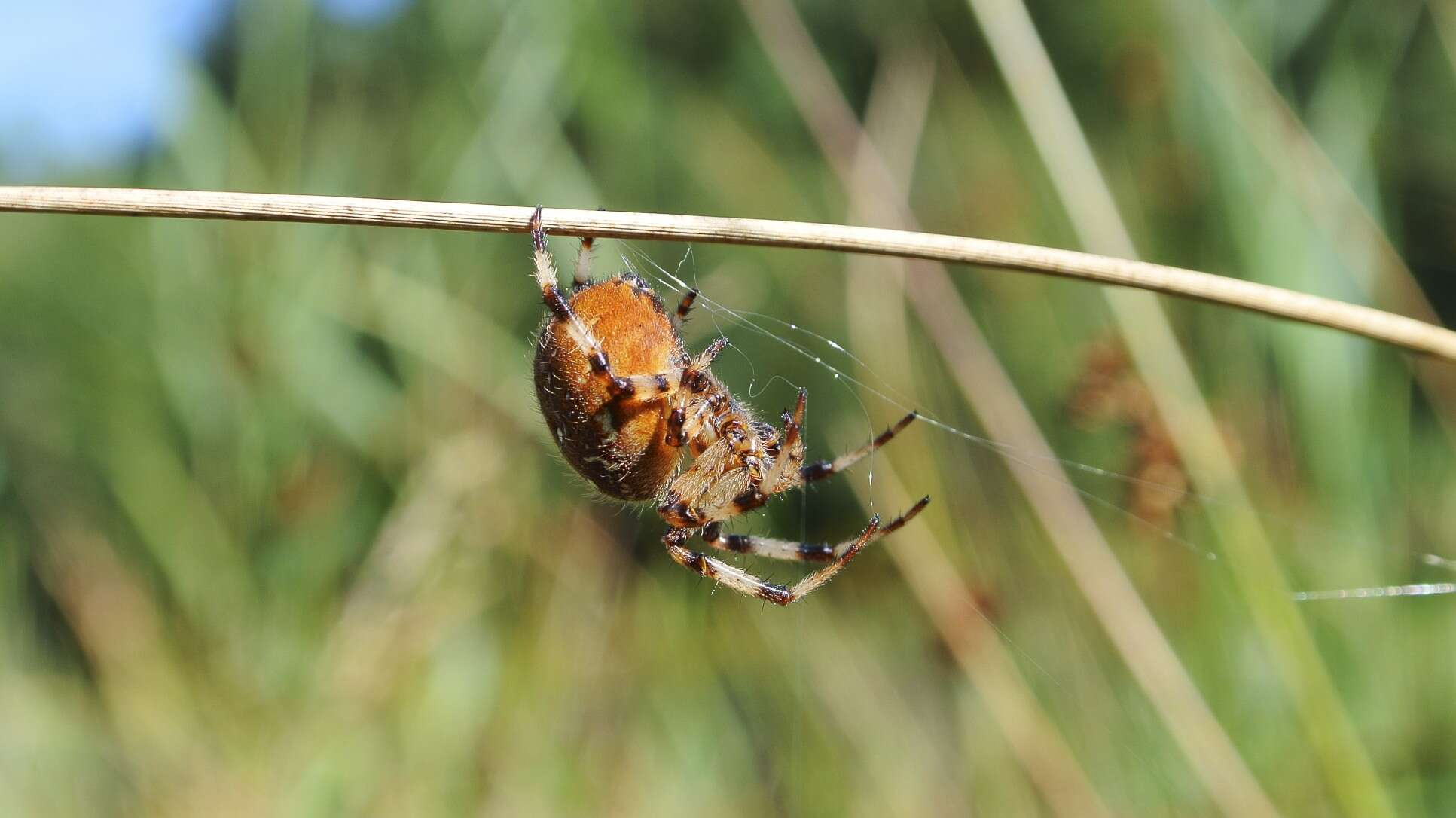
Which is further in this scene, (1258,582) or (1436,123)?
(1436,123)

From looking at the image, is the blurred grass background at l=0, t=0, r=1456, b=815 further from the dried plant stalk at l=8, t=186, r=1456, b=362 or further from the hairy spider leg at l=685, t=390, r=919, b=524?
the dried plant stalk at l=8, t=186, r=1456, b=362

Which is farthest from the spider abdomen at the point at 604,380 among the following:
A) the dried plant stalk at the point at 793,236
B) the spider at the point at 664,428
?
the dried plant stalk at the point at 793,236

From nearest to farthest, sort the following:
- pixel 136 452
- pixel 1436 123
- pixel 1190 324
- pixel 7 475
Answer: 1. pixel 1190 324
2. pixel 1436 123
3. pixel 136 452
4. pixel 7 475

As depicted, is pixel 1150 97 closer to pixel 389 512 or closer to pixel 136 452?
pixel 389 512

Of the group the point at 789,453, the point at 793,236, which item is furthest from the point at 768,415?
the point at 793,236


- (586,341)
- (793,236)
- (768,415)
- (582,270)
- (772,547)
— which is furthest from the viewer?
(768,415)

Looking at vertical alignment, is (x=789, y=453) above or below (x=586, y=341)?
below

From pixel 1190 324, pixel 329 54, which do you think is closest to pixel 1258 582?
pixel 1190 324

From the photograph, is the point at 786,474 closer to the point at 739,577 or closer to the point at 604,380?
the point at 739,577
